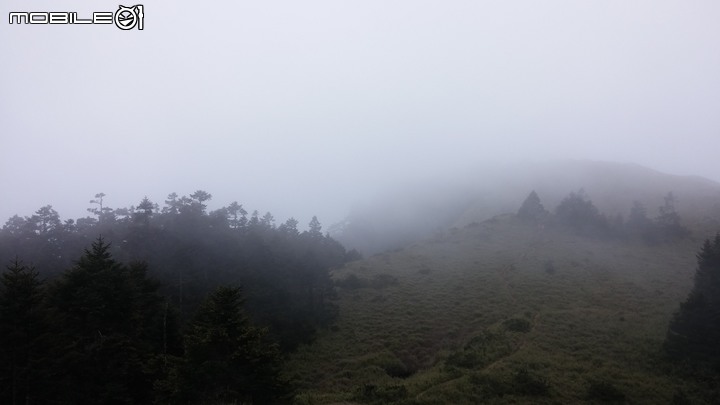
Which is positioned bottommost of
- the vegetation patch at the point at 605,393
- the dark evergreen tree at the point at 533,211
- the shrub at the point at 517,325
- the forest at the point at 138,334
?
the shrub at the point at 517,325

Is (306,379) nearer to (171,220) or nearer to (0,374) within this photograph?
(0,374)

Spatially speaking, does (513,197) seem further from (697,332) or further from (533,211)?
(697,332)

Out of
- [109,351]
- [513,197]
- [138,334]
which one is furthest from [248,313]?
[513,197]

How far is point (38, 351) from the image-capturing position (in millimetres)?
19828

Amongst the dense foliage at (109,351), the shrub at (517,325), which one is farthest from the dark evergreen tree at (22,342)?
the shrub at (517,325)

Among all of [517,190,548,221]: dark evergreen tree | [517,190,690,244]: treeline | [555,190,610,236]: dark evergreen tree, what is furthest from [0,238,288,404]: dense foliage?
[517,190,548,221]: dark evergreen tree

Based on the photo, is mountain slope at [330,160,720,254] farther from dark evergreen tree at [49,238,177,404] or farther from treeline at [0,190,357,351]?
dark evergreen tree at [49,238,177,404]

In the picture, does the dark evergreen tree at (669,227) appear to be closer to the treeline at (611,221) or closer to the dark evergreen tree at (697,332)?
the treeline at (611,221)

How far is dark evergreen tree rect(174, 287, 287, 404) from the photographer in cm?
1822

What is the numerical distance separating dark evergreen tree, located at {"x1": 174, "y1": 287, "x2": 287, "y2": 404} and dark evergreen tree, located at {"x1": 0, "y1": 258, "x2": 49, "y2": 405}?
7.56m

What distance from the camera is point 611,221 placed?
7150cm

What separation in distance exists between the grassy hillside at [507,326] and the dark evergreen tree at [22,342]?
44.8 feet

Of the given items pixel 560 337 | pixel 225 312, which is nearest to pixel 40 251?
pixel 225 312

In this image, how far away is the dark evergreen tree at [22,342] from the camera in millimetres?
18875
